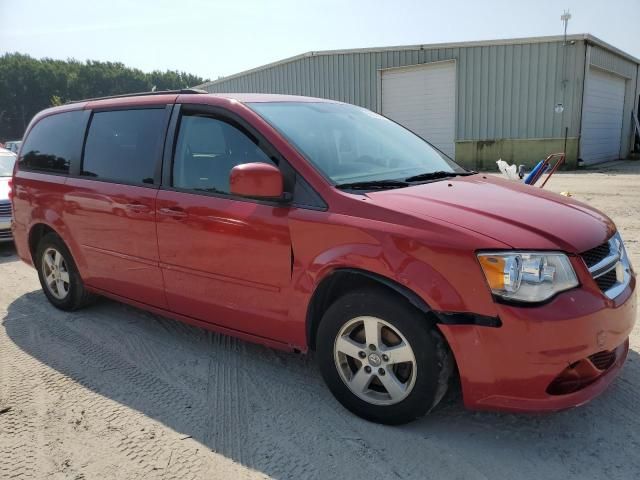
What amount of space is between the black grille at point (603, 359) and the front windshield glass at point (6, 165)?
8.79 m

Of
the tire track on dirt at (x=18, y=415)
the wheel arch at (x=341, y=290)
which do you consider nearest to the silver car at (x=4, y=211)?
the tire track on dirt at (x=18, y=415)

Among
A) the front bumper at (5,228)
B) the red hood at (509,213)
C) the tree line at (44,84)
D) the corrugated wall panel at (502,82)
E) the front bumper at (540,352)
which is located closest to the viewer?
the front bumper at (540,352)

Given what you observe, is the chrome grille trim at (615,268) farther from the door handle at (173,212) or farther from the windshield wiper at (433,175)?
the door handle at (173,212)

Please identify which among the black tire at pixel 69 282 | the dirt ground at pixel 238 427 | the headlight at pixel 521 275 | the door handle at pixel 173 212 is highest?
the door handle at pixel 173 212

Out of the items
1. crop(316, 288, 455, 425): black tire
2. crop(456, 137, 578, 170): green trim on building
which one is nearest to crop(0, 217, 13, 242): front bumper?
crop(316, 288, 455, 425): black tire

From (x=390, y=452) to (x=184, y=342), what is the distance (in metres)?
1.93

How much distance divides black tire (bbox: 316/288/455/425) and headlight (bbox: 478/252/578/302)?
37 centimetres

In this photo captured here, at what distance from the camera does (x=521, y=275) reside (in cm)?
230

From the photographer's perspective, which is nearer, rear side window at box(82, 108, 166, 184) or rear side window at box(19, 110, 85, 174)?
rear side window at box(82, 108, 166, 184)

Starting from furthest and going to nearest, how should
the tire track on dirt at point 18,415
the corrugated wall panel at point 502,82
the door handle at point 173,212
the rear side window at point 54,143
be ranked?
the corrugated wall panel at point 502,82
the rear side window at point 54,143
the door handle at point 173,212
the tire track on dirt at point 18,415

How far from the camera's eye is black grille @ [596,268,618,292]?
2480 millimetres

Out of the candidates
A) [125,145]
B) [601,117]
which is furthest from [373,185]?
[601,117]

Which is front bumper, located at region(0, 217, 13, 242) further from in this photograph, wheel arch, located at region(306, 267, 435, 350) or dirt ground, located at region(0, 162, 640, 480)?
wheel arch, located at region(306, 267, 435, 350)

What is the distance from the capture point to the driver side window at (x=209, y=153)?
3197mm
